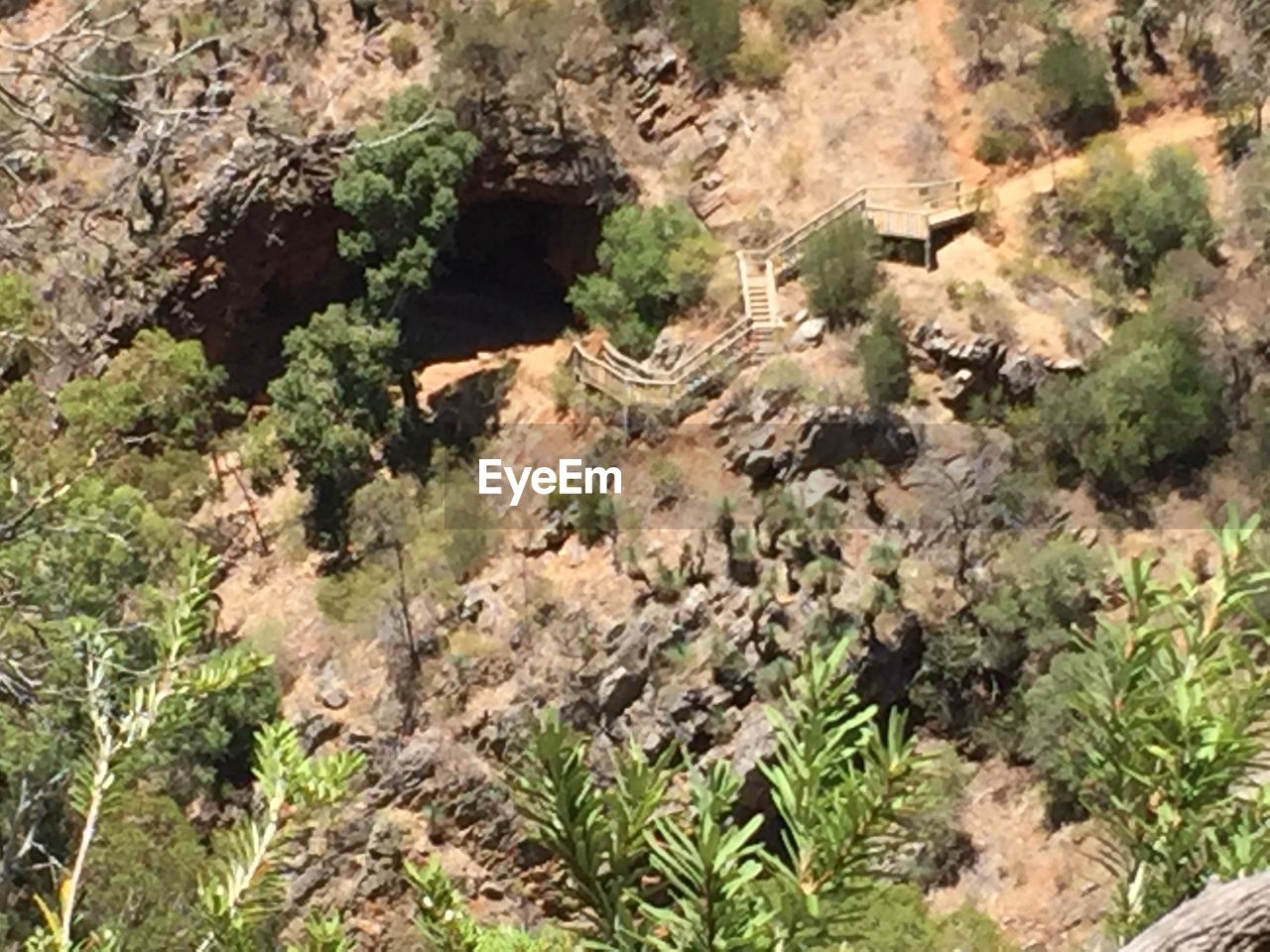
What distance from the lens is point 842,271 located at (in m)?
25.4

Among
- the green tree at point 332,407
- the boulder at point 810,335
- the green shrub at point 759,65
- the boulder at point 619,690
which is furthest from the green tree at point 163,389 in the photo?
the green shrub at point 759,65

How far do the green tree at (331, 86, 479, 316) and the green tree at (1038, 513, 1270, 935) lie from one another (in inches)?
879

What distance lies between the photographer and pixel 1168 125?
27.8 meters

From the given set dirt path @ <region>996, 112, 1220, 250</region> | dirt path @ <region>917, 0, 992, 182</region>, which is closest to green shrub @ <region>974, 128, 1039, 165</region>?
dirt path @ <region>917, 0, 992, 182</region>

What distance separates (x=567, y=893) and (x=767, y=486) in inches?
802

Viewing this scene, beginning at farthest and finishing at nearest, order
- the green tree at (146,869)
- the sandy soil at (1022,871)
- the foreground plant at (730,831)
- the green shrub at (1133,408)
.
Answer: the green shrub at (1133,408), the sandy soil at (1022,871), the green tree at (146,869), the foreground plant at (730,831)

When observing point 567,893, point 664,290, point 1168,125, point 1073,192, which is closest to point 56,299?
point 664,290

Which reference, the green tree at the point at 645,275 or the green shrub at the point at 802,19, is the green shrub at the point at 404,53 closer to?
the green tree at the point at 645,275

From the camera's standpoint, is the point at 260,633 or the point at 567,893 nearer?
the point at 567,893

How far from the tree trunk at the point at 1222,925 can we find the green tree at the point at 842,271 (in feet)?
72.6

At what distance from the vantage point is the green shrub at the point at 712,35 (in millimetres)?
29094

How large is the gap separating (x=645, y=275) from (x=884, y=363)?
4.70m

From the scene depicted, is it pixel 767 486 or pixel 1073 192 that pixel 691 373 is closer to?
pixel 767 486

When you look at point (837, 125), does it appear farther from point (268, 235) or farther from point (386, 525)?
point (386, 525)
